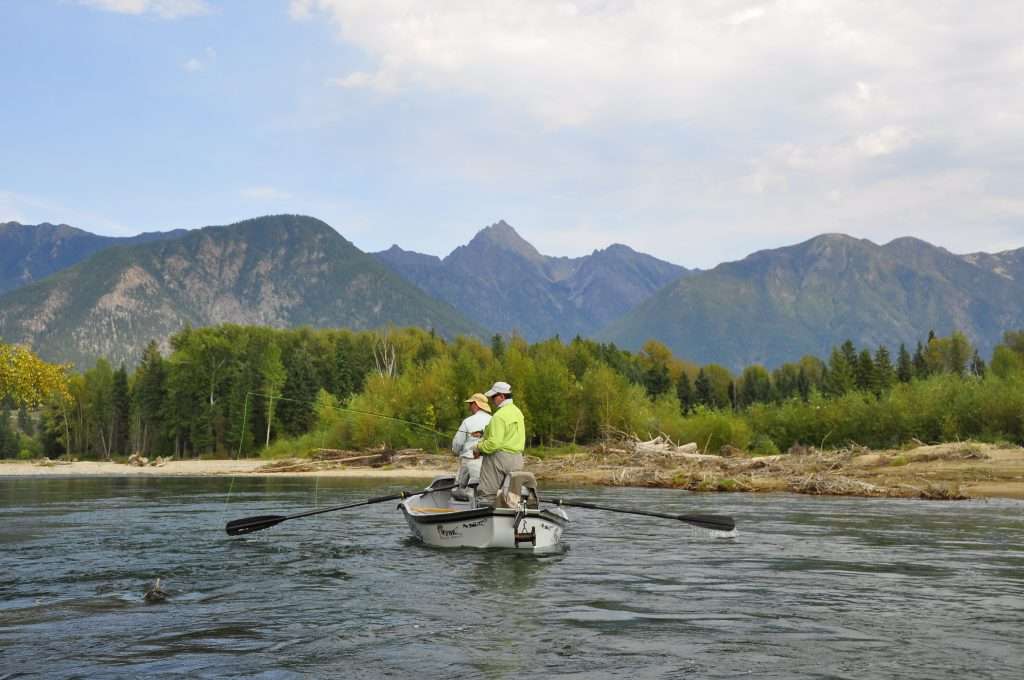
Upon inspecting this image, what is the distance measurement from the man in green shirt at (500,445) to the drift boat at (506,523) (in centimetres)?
31

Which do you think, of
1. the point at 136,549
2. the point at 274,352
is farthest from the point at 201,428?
the point at 136,549

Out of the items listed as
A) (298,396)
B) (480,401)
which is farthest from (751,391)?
(480,401)

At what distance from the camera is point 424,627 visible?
12.4m

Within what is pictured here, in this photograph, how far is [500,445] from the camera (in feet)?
61.2

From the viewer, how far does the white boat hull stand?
18516 millimetres

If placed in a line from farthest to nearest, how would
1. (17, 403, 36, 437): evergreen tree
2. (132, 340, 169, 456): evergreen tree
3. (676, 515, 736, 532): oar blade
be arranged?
1. (17, 403, 36, 437): evergreen tree
2. (132, 340, 169, 456): evergreen tree
3. (676, 515, 736, 532): oar blade

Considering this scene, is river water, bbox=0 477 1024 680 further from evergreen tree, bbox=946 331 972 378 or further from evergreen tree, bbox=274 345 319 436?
evergreen tree, bbox=946 331 972 378

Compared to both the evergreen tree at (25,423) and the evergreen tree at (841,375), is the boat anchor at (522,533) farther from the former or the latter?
the evergreen tree at (25,423)

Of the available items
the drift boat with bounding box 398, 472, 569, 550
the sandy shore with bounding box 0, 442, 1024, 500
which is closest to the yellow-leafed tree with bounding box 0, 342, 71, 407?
the sandy shore with bounding box 0, 442, 1024, 500

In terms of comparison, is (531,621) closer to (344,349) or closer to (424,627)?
(424,627)

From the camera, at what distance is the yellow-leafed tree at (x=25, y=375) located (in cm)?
4681

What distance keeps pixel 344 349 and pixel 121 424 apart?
102ft

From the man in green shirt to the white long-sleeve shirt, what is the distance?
1995 millimetres

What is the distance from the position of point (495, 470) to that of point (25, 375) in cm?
3701
